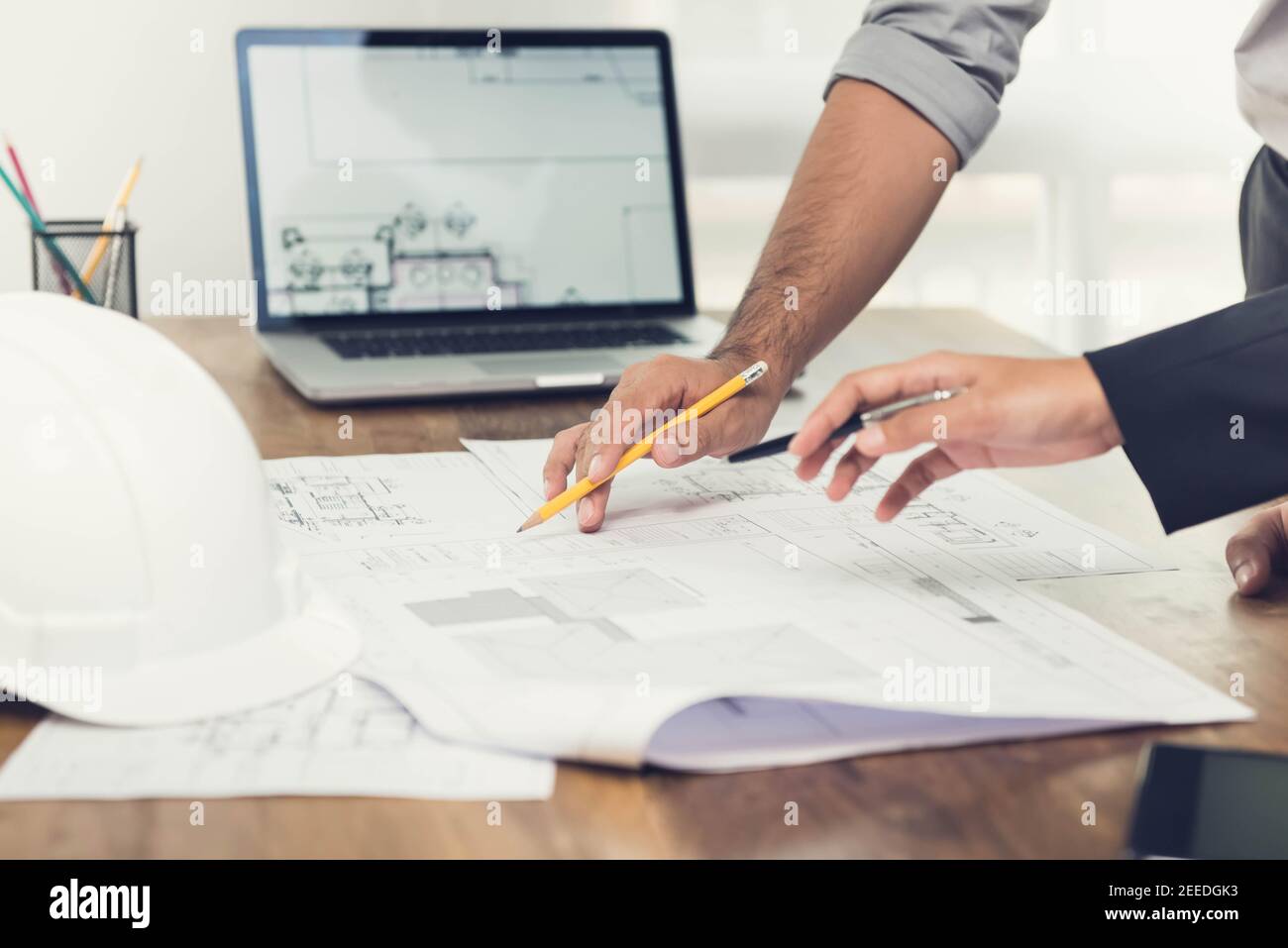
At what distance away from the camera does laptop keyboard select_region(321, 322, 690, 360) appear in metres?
1.28

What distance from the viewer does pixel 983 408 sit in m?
0.67

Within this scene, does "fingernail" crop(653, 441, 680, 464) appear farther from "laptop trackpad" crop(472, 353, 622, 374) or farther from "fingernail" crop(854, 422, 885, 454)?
"laptop trackpad" crop(472, 353, 622, 374)

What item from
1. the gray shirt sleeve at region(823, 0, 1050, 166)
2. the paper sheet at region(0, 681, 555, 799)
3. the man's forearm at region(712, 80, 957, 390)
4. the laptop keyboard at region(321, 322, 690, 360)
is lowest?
the paper sheet at region(0, 681, 555, 799)

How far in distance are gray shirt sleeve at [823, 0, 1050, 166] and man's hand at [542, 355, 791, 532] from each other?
295mm

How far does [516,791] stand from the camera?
1.73ft

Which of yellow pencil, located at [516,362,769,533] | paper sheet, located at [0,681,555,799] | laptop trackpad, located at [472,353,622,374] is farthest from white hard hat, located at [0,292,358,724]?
laptop trackpad, located at [472,353,622,374]

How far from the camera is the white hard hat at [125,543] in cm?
57

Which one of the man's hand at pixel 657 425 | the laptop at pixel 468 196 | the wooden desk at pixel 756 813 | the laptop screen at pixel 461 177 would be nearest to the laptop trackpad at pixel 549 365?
the laptop at pixel 468 196

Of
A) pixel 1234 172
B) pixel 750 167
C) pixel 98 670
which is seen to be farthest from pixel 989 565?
pixel 1234 172
